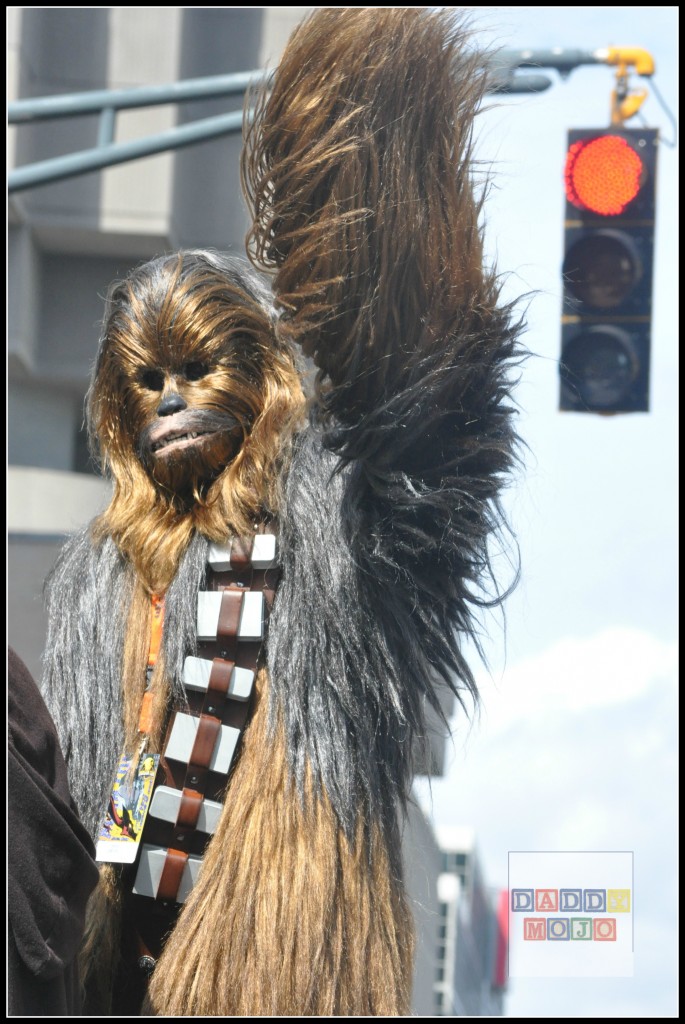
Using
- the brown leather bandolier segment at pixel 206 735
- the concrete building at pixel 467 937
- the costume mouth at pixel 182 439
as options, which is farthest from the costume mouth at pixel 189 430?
the concrete building at pixel 467 937

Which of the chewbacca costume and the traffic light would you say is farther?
the traffic light

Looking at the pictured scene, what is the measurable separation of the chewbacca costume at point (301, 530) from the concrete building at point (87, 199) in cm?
578

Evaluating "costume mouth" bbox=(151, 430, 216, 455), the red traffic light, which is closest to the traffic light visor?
the red traffic light

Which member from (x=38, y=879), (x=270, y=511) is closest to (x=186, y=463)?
(x=270, y=511)

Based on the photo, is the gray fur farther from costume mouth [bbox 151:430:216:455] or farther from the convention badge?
costume mouth [bbox 151:430:216:455]

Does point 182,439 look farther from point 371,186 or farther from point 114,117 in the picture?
point 114,117

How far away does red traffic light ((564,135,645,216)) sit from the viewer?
4.09m

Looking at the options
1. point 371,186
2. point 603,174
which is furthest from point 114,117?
point 371,186

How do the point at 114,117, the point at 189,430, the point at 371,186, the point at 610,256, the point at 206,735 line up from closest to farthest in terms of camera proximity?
the point at 371,186 < the point at 206,735 < the point at 189,430 < the point at 610,256 < the point at 114,117

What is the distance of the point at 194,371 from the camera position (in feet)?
9.23

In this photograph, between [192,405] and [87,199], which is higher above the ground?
[87,199]

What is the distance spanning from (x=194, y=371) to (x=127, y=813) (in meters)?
0.89

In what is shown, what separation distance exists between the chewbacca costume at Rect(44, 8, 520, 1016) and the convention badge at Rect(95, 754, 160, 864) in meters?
0.04

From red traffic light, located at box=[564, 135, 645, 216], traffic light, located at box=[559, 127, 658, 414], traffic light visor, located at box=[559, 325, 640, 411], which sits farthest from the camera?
red traffic light, located at box=[564, 135, 645, 216]
